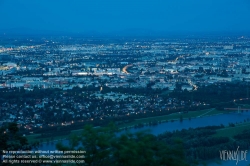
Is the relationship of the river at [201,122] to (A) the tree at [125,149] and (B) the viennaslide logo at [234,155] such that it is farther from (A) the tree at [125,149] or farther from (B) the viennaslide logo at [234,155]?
(A) the tree at [125,149]

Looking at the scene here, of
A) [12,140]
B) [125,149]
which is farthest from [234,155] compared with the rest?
[12,140]

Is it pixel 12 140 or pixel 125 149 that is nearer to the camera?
pixel 125 149

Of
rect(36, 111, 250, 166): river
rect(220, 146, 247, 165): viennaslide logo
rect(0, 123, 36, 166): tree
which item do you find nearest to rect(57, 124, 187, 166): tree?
rect(0, 123, 36, 166): tree

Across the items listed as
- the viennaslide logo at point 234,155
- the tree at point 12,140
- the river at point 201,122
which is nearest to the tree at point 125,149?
the tree at point 12,140

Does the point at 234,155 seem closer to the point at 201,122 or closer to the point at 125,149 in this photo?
the point at 125,149

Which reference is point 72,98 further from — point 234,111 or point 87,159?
point 87,159

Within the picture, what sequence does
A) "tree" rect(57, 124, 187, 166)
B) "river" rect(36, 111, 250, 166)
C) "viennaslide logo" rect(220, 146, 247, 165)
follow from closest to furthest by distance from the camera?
1. "tree" rect(57, 124, 187, 166)
2. "viennaslide logo" rect(220, 146, 247, 165)
3. "river" rect(36, 111, 250, 166)

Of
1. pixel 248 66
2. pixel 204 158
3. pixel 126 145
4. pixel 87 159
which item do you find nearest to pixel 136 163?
pixel 126 145

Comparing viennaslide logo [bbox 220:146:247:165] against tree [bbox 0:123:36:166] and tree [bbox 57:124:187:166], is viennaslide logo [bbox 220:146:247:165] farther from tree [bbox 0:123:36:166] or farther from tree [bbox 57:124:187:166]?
tree [bbox 0:123:36:166]

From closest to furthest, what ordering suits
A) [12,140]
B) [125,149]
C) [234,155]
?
[125,149]
[12,140]
[234,155]
